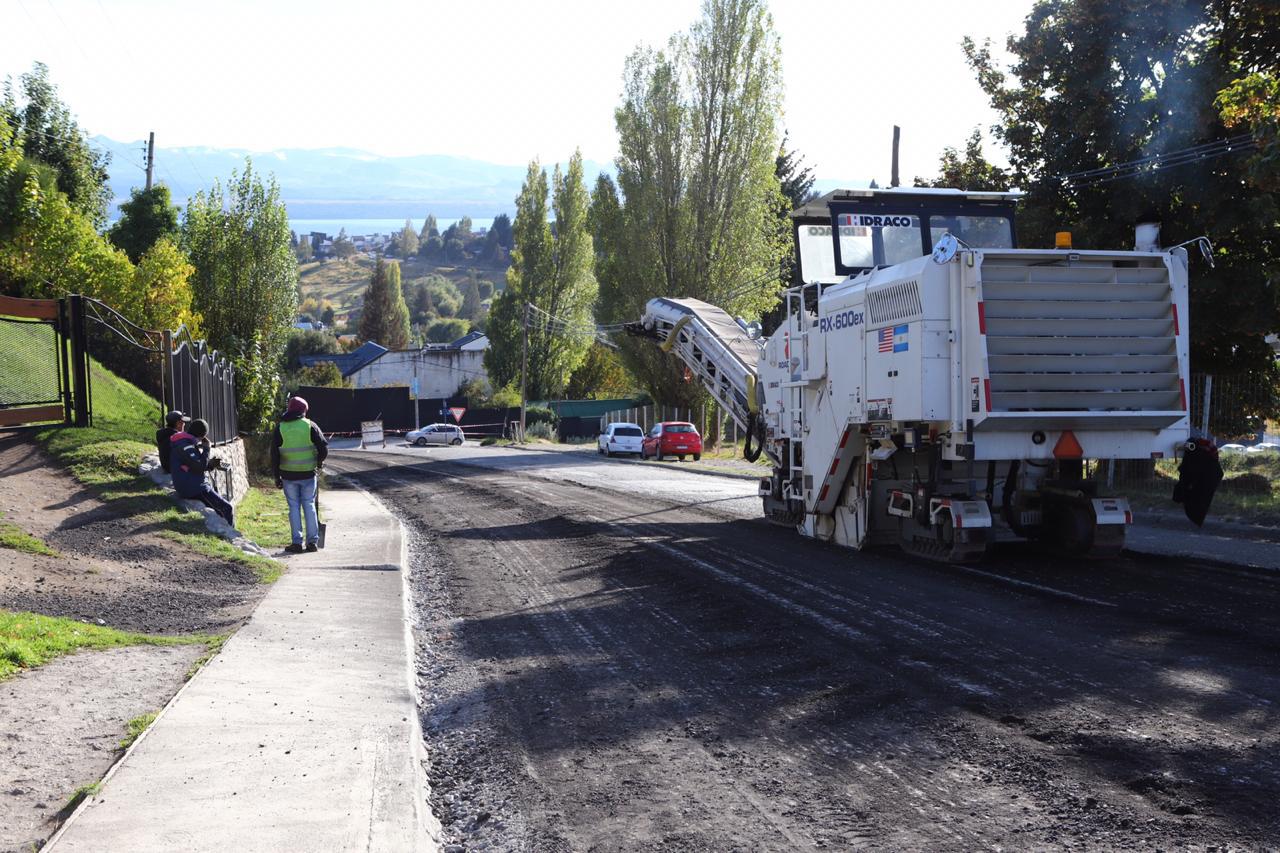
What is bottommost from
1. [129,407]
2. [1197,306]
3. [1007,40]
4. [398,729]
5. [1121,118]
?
[398,729]

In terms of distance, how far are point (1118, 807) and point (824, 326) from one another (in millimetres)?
9665

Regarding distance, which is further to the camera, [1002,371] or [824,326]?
[824,326]

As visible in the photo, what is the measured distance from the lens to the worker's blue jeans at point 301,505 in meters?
14.5

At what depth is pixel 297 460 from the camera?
14.5 metres

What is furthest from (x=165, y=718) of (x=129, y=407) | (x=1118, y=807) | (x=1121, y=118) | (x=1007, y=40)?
(x=1007, y=40)

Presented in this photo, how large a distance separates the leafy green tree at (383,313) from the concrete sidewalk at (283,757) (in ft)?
451

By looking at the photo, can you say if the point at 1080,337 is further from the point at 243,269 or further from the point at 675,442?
the point at 675,442

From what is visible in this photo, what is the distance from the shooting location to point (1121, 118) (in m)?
20.8

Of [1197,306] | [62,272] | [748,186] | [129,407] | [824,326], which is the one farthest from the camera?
[748,186]

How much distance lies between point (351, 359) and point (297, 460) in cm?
9578

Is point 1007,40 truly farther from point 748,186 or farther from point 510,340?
point 510,340

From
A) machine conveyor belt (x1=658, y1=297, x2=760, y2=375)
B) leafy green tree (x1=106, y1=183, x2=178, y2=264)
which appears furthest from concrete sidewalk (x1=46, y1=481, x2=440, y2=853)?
leafy green tree (x1=106, y1=183, x2=178, y2=264)

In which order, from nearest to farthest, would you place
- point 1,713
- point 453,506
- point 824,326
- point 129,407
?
point 1,713
point 824,326
point 129,407
point 453,506

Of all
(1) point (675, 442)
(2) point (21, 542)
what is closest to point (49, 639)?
(2) point (21, 542)
